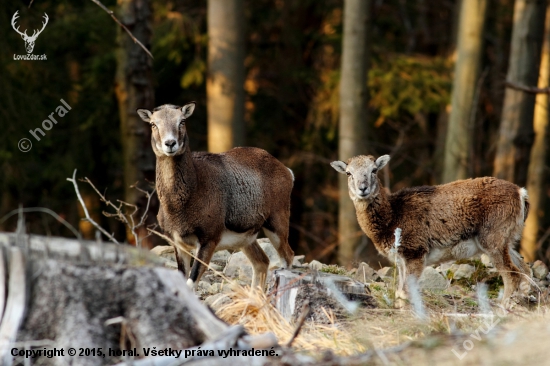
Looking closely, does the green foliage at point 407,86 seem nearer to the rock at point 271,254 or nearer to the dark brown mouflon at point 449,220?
the rock at point 271,254

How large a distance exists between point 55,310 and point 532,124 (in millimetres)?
14249

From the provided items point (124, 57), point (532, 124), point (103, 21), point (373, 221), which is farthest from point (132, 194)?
point (532, 124)

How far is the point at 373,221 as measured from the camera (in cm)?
983

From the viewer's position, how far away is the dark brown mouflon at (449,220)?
9422mm

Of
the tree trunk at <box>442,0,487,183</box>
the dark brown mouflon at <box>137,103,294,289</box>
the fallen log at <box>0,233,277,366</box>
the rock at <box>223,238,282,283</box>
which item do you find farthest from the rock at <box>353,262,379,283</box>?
the tree trunk at <box>442,0,487,183</box>

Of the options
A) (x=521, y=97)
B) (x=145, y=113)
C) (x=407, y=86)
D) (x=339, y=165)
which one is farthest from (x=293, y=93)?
(x=145, y=113)

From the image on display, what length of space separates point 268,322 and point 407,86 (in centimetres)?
1465

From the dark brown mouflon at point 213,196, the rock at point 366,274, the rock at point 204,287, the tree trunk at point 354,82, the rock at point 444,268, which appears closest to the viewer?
the dark brown mouflon at point 213,196

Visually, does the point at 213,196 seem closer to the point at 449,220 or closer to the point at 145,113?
the point at 145,113

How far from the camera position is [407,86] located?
66.3ft

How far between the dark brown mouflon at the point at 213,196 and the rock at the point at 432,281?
1674 millimetres

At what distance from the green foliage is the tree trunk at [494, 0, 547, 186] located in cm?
298

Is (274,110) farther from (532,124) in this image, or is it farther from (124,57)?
(124,57)

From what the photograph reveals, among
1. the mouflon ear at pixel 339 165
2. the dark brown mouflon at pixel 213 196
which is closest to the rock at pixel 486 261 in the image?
the mouflon ear at pixel 339 165
